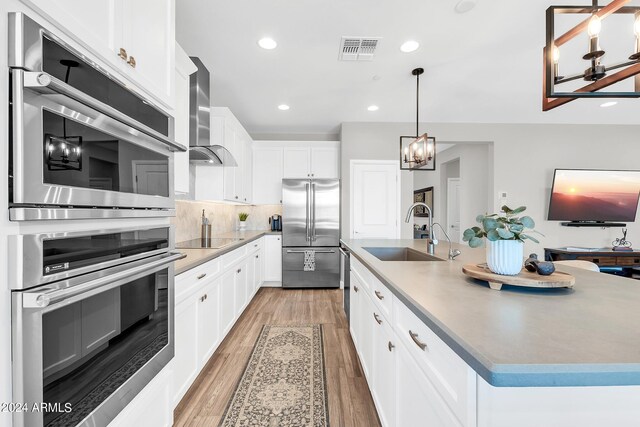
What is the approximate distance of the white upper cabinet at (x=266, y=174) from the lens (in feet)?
16.1

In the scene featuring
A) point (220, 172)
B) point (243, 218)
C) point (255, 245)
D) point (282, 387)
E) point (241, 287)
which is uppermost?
point (220, 172)

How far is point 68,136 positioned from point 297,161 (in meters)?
4.18

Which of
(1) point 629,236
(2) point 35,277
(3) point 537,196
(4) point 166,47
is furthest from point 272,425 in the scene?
(1) point 629,236

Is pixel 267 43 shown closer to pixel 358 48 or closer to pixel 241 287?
pixel 358 48

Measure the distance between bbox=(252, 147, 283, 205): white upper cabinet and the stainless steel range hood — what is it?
213 cm

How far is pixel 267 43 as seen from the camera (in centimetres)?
252

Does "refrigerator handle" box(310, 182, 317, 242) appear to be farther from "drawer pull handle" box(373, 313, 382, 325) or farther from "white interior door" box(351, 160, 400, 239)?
"drawer pull handle" box(373, 313, 382, 325)

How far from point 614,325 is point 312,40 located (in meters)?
2.63

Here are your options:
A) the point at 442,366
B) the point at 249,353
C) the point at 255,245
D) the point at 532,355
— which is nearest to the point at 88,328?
the point at 442,366

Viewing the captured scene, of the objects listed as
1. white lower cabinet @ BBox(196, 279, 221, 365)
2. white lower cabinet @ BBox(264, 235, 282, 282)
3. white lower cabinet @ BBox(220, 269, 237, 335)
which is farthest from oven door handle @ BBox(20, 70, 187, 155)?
white lower cabinet @ BBox(264, 235, 282, 282)

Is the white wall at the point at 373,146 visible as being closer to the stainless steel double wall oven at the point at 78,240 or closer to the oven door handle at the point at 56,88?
the stainless steel double wall oven at the point at 78,240

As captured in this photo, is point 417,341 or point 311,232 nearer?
point 417,341

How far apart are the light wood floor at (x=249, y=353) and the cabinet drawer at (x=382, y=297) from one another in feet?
2.37

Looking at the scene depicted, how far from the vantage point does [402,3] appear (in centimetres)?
204
